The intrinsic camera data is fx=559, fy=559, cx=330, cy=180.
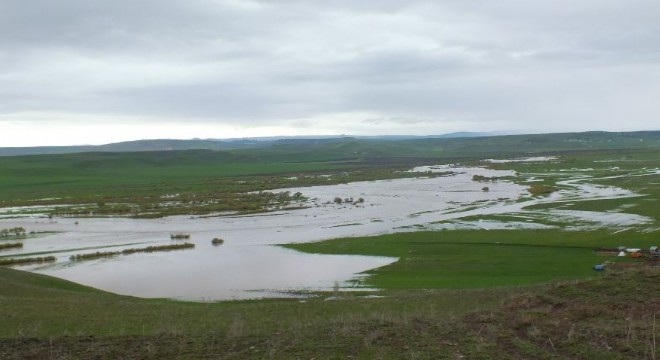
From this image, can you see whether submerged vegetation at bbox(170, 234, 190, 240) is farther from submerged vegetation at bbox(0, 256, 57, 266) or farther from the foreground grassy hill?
the foreground grassy hill

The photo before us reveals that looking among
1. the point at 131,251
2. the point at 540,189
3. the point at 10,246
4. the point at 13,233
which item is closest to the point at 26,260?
the point at 131,251

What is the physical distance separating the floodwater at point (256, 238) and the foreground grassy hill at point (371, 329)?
31.0ft

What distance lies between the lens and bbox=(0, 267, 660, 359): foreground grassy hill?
13641 mm

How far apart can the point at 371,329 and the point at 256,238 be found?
38.0m

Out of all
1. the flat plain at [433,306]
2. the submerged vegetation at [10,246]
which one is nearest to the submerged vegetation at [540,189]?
the flat plain at [433,306]

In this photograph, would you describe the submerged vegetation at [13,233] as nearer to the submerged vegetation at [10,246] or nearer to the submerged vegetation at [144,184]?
the submerged vegetation at [10,246]

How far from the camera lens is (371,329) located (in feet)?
52.0

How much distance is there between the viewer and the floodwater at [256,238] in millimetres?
35094

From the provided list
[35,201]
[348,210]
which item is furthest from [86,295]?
[35,201]

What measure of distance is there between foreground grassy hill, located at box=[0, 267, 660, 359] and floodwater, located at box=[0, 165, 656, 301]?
31.0ft

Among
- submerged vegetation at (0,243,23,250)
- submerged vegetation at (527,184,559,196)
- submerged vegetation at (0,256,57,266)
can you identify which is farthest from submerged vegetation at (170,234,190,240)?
submerged vegetation at (527,184,559,196)

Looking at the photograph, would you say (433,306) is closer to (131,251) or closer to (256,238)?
(131,251)

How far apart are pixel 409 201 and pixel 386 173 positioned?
58619 millimetres

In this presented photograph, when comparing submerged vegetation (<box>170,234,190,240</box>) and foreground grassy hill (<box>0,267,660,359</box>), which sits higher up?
foreground grassy hill (<box>0,267,660,359</box>)
